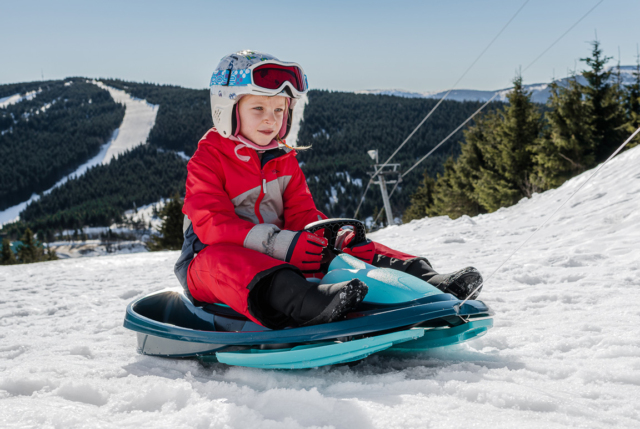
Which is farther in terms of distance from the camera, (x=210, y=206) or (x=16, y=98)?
(x=16, y=98)

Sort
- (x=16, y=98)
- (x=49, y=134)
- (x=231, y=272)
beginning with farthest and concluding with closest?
(x=16, y=98) < (x=49, y=134) < (x=231, y=272)

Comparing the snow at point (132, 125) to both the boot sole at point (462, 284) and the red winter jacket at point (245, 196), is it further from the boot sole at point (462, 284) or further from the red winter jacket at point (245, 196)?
the boot sole at point (462, 284)

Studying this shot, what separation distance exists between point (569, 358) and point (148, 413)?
5.28 ft

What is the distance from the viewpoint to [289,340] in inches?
64.2

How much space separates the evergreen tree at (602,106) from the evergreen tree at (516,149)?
8.57 ft

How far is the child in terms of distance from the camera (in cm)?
178

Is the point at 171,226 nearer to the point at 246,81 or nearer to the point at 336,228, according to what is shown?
the point at 246,81

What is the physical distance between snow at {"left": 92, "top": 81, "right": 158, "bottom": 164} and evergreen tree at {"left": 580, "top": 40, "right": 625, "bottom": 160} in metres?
133

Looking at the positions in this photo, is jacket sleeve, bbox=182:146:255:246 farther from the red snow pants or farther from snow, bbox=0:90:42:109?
snow, bbox=0:90:42:109

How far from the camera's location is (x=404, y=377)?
1609 millimetres

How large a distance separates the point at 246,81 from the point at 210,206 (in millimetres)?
715

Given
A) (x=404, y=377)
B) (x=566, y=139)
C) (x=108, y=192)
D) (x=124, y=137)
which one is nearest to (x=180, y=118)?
(x=124, y=137)

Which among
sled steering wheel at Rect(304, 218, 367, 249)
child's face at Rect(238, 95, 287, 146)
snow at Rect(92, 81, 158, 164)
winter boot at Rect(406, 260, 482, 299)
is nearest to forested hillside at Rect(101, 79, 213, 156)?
snow at Rect(92, 81, 158, 164)

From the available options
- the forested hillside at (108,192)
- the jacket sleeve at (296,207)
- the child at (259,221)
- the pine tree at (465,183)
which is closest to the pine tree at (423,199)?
the pine tree at (465,183)
